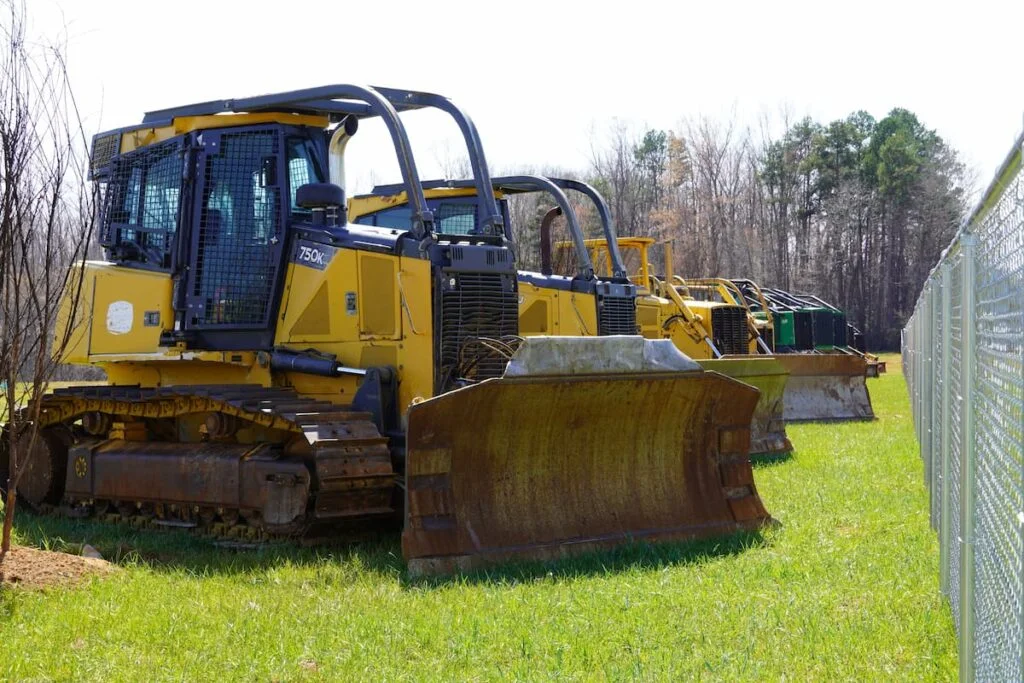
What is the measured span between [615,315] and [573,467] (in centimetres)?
479

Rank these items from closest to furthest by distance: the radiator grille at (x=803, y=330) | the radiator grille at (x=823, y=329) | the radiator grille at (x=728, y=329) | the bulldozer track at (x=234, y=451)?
the bulldozer track at (x=234, y=451)
the radiator grille at (x=728, y=329)
the radiator grille at (x=803, y=330)
the radiator grille at (x=823, y=329)

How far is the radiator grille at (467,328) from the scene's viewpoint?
8.34 m

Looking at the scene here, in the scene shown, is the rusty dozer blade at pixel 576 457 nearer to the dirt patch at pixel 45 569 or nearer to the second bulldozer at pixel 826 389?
the dirt patch at pixel 45 569

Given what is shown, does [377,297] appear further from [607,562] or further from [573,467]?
[607,562]

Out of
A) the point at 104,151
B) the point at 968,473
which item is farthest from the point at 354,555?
the point at 104,151

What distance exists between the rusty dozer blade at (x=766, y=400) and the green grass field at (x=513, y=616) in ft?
13.5

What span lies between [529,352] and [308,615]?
211 centimetres

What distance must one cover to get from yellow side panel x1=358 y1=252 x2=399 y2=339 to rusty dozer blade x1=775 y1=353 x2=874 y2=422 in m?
9.28

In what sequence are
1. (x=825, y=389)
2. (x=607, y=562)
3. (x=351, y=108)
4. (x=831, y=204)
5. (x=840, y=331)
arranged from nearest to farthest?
(x=607, y=562) → (x=351, y=108) → (x=825, y=389) → (x=840, y=331) → (x=831, y=204)

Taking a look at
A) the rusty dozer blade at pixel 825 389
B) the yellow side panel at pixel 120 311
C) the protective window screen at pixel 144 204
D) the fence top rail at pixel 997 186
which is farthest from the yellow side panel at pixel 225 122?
the rusty dozer blade at pixel 825 389

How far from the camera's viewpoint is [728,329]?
20547 mm

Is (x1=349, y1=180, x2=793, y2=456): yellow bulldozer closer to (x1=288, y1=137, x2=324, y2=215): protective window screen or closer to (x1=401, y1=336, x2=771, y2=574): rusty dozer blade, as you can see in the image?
(x1=288, y1=137, x2=324, y2=215): protective window screen

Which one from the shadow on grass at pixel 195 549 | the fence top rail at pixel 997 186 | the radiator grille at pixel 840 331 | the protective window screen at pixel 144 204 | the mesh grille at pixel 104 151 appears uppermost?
the mesh grille at pixel 104 151

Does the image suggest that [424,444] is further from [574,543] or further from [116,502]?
[116,502]
